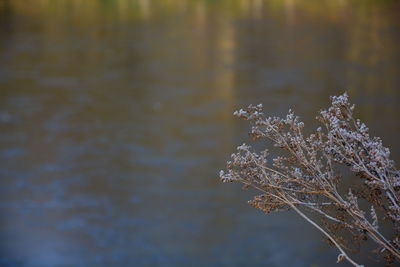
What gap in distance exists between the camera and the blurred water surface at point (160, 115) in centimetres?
412

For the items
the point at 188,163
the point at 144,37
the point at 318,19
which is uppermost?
the point at 318,19

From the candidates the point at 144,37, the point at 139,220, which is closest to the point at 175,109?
the point at 139,220

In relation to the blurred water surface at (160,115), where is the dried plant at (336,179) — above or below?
below

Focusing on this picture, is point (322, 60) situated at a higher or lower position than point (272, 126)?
higher

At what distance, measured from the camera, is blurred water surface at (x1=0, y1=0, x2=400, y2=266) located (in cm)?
412

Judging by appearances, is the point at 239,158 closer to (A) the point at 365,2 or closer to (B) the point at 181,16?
(B) the point at 181,16

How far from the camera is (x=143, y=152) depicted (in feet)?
18.8

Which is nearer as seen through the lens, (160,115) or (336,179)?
(336,179)

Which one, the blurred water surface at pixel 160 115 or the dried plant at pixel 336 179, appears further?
the blurred water surface at pixel 160 115

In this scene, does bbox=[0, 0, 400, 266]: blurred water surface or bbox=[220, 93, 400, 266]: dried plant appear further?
bbox=[0, 0, 400, 266]: blurred water surface

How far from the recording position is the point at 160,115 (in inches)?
264

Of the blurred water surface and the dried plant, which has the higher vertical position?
the blurred water surface

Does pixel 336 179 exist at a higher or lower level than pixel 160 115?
lower

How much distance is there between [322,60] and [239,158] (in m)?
8.00
